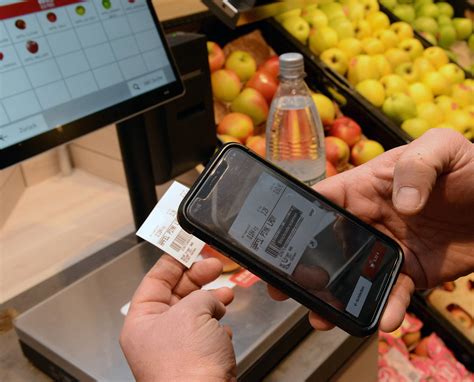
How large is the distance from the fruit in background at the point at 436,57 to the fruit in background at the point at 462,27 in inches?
9.8

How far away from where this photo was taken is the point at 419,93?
1507 millimetres

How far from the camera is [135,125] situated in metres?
1.02

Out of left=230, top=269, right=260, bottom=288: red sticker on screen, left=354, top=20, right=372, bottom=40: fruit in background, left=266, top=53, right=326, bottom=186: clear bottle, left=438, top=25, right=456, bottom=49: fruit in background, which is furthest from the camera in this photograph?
left=438, top=25, right=456, bottom=49: fruit in background

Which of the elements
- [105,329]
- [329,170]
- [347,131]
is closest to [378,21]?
[347,131]

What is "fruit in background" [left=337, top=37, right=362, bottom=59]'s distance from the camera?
156cm

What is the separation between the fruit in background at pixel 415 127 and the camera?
1371 mm

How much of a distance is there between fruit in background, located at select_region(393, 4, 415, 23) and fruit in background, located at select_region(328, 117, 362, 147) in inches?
23.2

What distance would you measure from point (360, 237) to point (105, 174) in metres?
0.91

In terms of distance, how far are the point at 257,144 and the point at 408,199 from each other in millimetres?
662

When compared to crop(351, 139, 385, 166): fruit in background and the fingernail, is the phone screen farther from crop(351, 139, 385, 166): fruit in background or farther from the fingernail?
crop(351, 139, 385, 166): fruit in background

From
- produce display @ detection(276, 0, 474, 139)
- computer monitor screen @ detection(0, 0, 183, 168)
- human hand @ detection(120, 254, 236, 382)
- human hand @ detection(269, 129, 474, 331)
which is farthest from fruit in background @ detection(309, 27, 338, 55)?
human hand @ detection(120, 254, 236, 382)

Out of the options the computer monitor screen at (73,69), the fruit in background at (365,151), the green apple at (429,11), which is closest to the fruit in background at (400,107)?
the fruit in background at (365,151)

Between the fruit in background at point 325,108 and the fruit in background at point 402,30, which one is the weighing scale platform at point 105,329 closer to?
the fruit in background at point 325,108

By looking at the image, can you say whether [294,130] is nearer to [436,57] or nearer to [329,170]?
[329,170]
